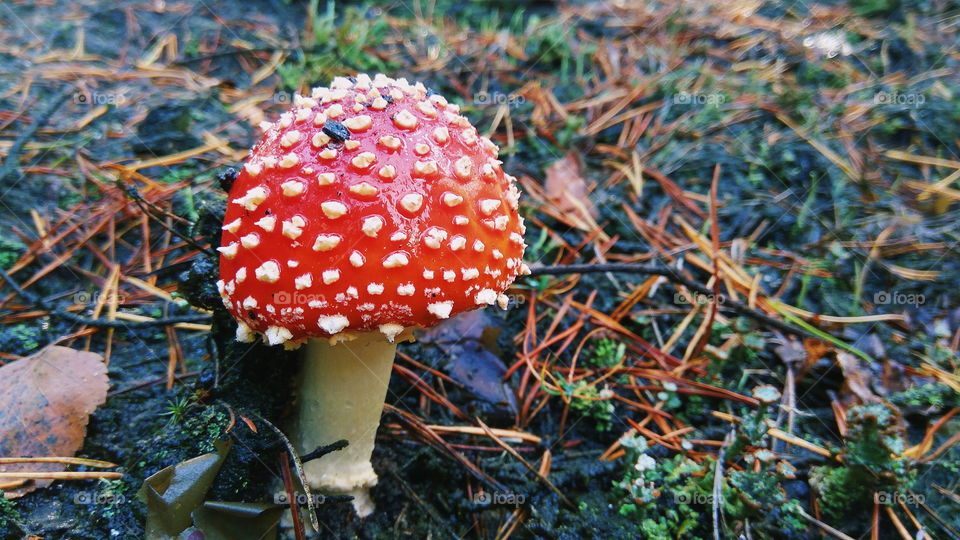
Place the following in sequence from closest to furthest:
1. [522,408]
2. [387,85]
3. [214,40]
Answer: [387,85]
[522,408]
[214,40]

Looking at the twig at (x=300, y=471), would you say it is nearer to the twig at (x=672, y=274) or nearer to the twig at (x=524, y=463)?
the twig at (x=524, y=463)

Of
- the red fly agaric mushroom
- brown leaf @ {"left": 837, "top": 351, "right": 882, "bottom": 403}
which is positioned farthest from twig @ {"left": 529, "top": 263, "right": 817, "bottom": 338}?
the red fly agaric mushroom

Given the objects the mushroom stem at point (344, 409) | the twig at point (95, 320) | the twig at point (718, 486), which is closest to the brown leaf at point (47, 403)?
the twig at point (95, 320)

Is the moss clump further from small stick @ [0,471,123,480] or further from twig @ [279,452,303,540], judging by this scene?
small stick @ [0,471,123,480]

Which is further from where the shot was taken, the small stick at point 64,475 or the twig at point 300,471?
the small stick at point 64,475

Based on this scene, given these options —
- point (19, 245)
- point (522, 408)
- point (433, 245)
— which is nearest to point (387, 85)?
point (433, 245)

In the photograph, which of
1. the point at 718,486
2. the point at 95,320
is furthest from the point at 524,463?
the point at 95,320

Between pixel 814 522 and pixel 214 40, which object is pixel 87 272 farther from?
pixel 814 522
